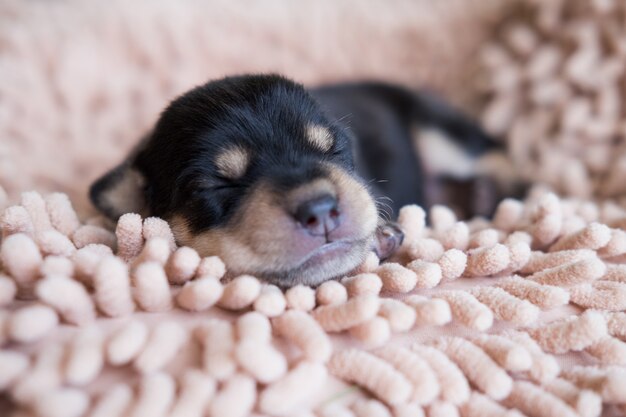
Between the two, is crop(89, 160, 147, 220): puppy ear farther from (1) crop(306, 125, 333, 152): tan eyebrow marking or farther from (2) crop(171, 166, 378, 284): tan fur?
(1) crop(306, 125, 333, 152): tan eyebrow marking

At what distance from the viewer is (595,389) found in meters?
1.00

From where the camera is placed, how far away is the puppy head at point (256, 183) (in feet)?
4.06

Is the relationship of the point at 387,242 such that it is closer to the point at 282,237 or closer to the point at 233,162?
the point at 282,237

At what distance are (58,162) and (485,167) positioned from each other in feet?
6.17

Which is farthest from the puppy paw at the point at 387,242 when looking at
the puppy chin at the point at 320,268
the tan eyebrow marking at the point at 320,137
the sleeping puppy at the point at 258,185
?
the tan eyebrow marking at the point at 320,137

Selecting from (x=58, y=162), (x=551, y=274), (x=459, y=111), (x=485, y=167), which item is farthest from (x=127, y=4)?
(x=551, y=274)

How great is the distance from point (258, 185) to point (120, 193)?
566mm

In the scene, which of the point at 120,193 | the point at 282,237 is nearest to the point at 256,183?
the point at 282,237

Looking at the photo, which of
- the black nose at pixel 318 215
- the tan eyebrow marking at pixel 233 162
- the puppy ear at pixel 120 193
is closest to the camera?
the black nose at pixel 318 215

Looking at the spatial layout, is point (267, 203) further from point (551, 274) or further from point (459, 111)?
point (459, 111)

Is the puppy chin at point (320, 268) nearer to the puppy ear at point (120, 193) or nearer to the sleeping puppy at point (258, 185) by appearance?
the sleeping puppy at point (258, 185)

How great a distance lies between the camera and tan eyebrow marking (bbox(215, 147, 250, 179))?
140 cm

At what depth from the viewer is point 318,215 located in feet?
3.96

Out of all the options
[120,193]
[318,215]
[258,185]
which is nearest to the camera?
[318,215]
